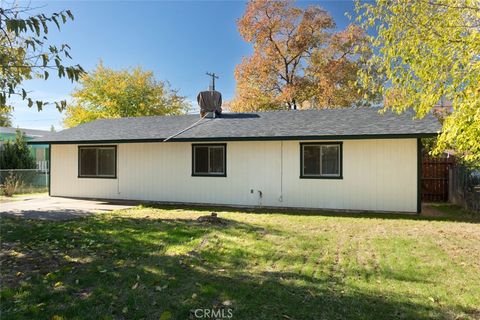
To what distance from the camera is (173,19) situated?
1493 cm

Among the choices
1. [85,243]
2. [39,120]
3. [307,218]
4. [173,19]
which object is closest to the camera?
A: [85,243]

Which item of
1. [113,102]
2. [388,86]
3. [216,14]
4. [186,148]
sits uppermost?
[216,14]

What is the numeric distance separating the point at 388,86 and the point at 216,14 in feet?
41.5

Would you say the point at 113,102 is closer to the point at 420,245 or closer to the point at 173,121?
the point at 173,121

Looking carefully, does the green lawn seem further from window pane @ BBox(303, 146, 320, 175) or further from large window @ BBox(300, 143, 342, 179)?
window pane @ BBox(303, 146, 320, 175)

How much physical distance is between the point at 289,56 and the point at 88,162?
16452mm

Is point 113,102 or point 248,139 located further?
point 113,102

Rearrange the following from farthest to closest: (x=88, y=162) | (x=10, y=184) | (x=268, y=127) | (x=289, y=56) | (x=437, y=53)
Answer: (x=289, y=56) < (x=10, y=184) < (x=88, y=162) < (x=268, y=127) < (x=437, y=53)

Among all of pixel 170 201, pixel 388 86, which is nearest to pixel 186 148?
pixel 170 201

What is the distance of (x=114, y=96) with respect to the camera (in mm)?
28625

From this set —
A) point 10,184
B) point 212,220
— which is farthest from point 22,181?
point 212,220

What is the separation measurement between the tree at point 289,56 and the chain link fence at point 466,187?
12469 millimetres

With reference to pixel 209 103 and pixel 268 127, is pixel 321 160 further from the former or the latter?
pixel 209 103

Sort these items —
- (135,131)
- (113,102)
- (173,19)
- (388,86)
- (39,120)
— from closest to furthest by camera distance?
(388,86) < (135,131) < (173,19) < (113,102) < (39,120)
